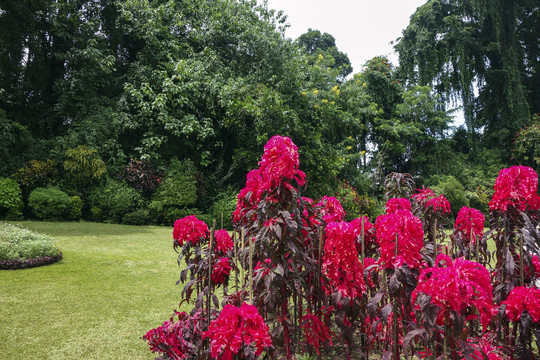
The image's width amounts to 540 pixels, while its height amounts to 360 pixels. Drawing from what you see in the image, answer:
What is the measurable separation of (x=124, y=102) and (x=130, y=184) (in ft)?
9.28

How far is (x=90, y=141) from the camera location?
10.5 metres

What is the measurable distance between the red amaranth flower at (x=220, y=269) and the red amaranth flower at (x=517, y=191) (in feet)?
5.93

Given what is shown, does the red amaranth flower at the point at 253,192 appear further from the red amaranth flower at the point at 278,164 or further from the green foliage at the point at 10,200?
the green foliage at the point at 10,200

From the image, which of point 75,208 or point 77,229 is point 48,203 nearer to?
point 75,208

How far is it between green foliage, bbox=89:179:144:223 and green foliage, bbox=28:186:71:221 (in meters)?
0.81

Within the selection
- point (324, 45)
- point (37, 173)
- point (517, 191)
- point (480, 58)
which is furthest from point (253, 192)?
point (324, 45)

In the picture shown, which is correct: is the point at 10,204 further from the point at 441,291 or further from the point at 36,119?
the point at 441,291

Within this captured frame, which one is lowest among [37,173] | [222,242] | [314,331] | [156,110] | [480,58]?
[314,331]

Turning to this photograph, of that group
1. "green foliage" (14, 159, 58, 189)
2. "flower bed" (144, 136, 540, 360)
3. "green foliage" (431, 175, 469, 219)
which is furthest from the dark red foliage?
"green foliage" (431, 175, 469, 219)

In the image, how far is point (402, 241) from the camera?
5.65ft

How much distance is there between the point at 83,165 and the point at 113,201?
4.80 ft

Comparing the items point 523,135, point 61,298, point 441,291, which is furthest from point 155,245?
point 523,135

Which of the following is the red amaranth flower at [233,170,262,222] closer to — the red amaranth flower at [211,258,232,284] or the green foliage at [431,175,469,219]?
the red amaranth flower at [211,258,232,284]

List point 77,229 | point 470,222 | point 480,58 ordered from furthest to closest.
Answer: point 480,58 → point 77,229 → point 470,222
